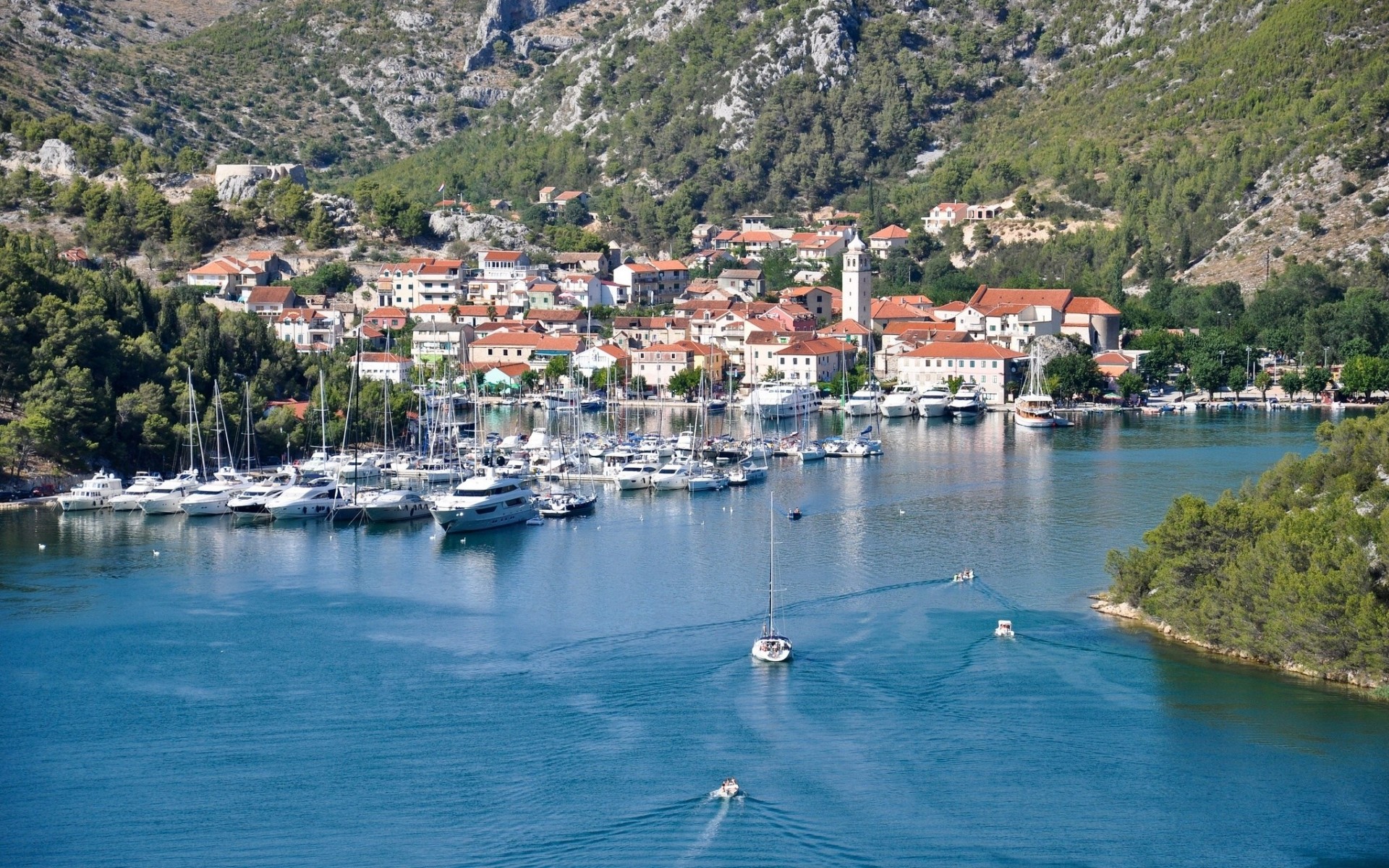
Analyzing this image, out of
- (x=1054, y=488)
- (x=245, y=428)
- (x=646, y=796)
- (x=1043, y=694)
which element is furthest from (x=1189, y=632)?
(x=245, y=428)

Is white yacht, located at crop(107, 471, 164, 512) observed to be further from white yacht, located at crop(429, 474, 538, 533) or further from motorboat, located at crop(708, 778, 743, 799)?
motorboat, located at crop(708, 778, 743, 799)

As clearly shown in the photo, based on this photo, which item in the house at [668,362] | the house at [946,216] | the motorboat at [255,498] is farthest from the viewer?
the house at [946,216]

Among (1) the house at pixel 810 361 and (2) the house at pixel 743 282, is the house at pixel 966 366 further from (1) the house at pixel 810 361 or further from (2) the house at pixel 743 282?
(2) the house at pixel 743 282

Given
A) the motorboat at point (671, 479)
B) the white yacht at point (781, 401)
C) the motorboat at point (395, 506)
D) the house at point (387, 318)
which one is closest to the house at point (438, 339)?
the house at point (387, 318)

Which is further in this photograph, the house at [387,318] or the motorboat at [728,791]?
the house at [387,318]

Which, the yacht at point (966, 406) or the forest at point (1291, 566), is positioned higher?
the yacht at point (966, 406)

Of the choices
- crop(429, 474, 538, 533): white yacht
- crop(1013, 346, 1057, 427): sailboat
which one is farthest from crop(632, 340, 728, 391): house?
crop(429, 474, 538, 533): white yacht

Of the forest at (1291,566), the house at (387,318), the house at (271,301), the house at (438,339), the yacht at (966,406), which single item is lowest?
the forest at (1291,566)
